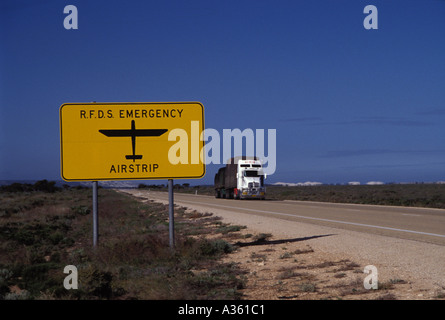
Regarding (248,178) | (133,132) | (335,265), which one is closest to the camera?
(335,265)

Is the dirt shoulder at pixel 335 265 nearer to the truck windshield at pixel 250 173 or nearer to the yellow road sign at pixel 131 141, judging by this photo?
the yellow road sign at pixel 131 141

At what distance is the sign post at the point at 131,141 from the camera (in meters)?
13.3

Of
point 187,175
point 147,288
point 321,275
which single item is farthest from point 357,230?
point 147,288

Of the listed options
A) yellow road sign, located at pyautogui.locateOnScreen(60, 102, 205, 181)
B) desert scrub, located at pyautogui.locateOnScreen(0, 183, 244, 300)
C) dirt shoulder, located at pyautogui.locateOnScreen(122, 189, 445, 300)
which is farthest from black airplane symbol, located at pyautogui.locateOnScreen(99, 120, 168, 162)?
dirt shoulder, located at pyautogui.locateOnScreen(122, 189, 445, 300)

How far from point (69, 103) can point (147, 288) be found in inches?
258

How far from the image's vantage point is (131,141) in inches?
530

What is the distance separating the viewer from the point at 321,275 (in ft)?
31.4

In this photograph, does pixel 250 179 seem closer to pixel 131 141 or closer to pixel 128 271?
pixel 131 141

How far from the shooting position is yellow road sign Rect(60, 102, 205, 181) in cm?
1334

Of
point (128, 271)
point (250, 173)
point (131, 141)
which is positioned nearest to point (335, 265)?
point (128, 271)

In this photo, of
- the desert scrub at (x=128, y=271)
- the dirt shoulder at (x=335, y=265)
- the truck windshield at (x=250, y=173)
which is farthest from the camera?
the truck windshield at (x=250, y=173)

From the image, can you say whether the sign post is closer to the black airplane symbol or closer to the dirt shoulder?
the black airplane symbol

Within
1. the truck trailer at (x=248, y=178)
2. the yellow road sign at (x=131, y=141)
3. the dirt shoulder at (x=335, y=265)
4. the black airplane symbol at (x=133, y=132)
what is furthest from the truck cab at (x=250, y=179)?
the black airplane symbol at (x=133, y=132)
